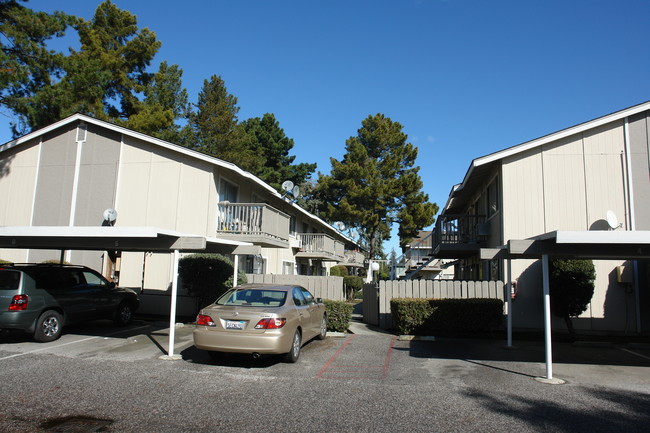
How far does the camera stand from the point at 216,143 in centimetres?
3500

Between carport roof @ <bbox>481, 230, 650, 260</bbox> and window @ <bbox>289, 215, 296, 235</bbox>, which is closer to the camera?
carport roof @ <bbox>481, 230, 650, 260</bbox>

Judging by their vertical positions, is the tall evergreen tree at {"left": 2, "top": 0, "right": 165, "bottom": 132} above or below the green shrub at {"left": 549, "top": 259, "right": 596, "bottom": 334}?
above

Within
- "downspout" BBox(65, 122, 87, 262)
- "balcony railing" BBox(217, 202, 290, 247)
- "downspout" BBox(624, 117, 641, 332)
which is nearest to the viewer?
"downspout" BBox(624, 117, 641, 332)

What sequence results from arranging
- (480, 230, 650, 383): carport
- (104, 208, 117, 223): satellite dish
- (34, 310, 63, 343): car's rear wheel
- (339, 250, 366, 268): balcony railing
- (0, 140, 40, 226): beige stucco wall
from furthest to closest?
(339, 250, 366, 268): balcony railing → (0, 140, 40, 226): beige stucco wall → (104, 208, 117, 223): satellite dish → (34, 310, 63, 343): car's rear wheel → (480, 230, 650, 383): carport

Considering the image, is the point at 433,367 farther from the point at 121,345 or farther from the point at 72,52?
the point at 72,52

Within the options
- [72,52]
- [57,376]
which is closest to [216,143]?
[72,52]

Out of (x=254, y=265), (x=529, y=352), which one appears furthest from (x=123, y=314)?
(x=529, y=352)

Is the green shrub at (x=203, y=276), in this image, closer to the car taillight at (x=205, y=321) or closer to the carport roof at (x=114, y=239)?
the carport roof at (x=114, y=239)

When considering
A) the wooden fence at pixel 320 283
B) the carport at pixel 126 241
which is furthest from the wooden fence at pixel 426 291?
the carport at pixel 126 241

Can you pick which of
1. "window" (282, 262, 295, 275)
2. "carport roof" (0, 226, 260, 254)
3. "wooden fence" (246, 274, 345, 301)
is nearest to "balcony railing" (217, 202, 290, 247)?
"wooden fence" (246, 274, 345, 301)

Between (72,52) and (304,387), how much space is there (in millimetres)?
28317

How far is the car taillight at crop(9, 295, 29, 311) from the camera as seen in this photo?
917 centimetres

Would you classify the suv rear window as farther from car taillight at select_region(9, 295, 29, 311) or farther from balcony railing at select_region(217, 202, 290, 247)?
balcony railing at select_region(217, 202, 290, 247)

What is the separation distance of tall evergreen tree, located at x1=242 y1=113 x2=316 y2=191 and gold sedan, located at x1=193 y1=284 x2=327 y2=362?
99.6 feet
